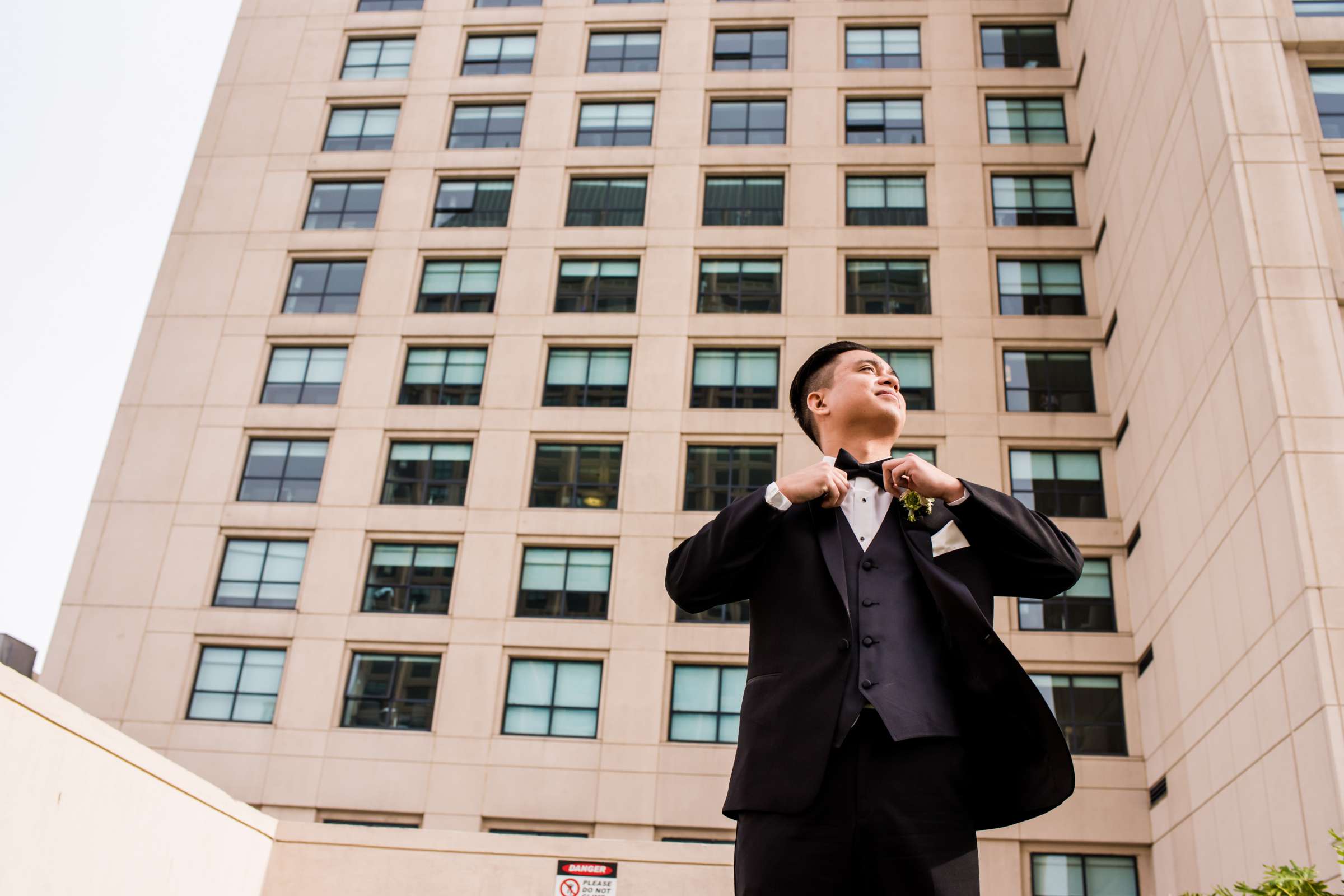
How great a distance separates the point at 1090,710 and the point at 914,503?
2405 centimetres

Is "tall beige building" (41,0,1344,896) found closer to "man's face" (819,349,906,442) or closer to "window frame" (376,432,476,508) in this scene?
"window frame" (376,432,476,508)

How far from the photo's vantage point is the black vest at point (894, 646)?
311 cm

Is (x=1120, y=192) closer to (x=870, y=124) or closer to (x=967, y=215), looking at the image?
(x=967, y=215)

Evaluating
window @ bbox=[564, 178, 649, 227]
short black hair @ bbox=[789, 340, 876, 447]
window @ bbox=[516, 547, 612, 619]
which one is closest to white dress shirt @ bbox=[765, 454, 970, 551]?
short black hair @ bbox=[789, 340, 876, 447]

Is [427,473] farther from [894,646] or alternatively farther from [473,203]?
[894,646]

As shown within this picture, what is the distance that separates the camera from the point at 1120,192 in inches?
1096

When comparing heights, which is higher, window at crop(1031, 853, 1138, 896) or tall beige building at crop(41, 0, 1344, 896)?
tall beige building at crop(41, 0, 1344, 896)

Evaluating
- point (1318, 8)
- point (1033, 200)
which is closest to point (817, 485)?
point (1318, 8)

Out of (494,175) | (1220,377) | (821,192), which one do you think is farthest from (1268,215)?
(494,175)

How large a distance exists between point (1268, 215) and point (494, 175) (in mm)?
19688

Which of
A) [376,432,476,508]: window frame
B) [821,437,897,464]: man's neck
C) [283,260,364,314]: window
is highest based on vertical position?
[283,260,364,314]: window

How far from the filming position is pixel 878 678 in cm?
316

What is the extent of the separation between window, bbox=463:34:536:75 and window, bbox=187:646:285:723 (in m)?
17.7

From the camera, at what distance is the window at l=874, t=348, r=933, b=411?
2861 cm
